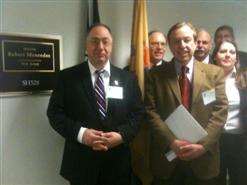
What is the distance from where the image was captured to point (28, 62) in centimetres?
234

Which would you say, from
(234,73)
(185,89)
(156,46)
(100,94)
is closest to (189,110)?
(185,89)

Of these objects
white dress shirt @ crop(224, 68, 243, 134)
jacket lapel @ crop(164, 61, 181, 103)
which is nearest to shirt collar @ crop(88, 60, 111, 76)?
jacket lapel @ crop(164, 61, 181, 103)

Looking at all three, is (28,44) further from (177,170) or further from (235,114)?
(235,114)

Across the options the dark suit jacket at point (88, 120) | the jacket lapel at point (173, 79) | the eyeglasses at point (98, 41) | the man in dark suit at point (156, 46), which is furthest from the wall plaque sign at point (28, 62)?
the jacket lapel at point (173, 79)

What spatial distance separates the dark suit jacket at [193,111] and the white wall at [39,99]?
876mm

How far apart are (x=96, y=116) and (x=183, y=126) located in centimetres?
Result: 59

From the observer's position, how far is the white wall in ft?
7.59

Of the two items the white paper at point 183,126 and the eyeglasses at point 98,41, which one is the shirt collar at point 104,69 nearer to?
the eyeglasses at point 98,41

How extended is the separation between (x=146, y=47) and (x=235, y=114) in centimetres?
93

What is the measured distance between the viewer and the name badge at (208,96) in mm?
2055

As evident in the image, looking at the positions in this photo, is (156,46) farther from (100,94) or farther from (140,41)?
(100,94)

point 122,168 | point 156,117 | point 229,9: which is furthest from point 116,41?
point 229,9

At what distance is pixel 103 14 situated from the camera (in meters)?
2.79

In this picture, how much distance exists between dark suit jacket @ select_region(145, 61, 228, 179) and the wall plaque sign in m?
0.84
